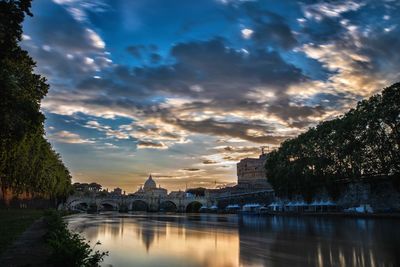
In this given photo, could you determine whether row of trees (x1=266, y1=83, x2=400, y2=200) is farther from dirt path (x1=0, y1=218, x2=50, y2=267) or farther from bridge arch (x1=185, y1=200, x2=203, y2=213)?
bridge arch (x1=185, y1=200, x2=203, y2=213)

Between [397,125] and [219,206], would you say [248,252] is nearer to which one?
[397,125]

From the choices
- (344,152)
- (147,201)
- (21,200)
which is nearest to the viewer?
(344,152)

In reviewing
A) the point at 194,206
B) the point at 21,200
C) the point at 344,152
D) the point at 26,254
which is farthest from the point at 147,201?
the point at 26,254

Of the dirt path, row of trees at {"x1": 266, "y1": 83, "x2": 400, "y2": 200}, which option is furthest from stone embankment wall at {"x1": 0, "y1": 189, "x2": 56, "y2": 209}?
row of trees at {"x1": 266, "y1": 83, "x2": 400, "y2": 200}

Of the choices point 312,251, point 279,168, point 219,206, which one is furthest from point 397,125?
point 219,206

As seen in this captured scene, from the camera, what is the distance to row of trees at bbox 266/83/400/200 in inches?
2566

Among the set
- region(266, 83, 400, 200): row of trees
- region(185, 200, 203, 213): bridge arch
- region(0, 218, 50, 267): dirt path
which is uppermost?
region(266, 83, 400, 200): row of trees

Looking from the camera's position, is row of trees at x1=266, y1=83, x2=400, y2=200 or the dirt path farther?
row of trees at x1=266, y1=83, x2=400, y2=200

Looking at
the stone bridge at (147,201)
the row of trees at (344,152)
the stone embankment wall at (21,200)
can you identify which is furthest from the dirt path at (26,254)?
the stone bridge at (147,201)

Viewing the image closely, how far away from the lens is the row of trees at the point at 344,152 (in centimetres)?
6519

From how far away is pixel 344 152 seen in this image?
2936 inches

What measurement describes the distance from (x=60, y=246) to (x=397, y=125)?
60293 millimetres

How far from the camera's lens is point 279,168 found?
96.5 m

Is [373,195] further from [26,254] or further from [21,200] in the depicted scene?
[26,254]
